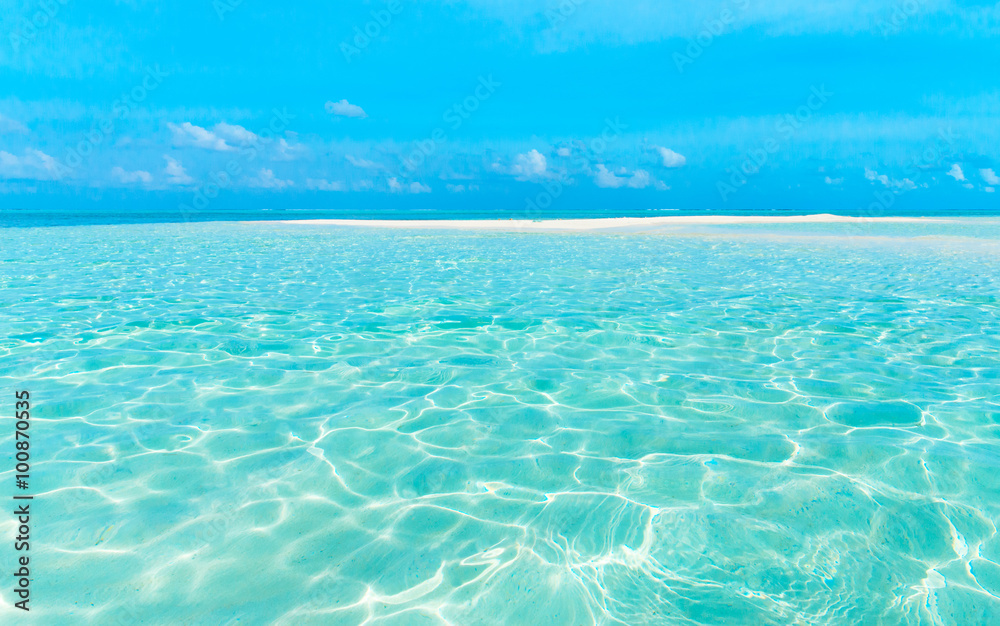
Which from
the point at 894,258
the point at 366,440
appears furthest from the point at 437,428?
the point at 894,258

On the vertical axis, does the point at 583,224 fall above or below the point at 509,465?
below

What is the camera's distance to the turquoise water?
2.70m

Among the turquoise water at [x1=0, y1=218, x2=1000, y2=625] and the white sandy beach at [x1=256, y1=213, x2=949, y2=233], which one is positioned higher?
the turquoise water at [x1=0, y1=218, x2=1000, y2=625]

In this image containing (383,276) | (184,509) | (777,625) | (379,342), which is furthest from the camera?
(383,276)

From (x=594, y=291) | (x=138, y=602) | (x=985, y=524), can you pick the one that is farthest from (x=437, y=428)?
(x=594, y=291)

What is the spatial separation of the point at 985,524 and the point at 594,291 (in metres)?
7.85

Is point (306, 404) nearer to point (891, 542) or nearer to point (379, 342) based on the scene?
point (379, 342)

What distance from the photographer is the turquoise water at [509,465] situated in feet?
8.87

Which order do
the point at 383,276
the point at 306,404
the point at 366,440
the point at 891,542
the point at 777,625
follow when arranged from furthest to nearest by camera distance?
the point at 383,276, the point at 306,404, the point at 366,440, the point at 891,542, the point at 777,625

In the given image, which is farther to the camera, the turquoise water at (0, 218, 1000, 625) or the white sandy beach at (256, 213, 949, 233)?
the white sandy beach at (256, 213, 949, 233)

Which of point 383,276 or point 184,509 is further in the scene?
point 383,276

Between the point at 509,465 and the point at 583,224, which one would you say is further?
the point at 583,224

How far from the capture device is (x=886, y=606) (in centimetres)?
261

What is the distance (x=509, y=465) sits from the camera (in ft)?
12.9
